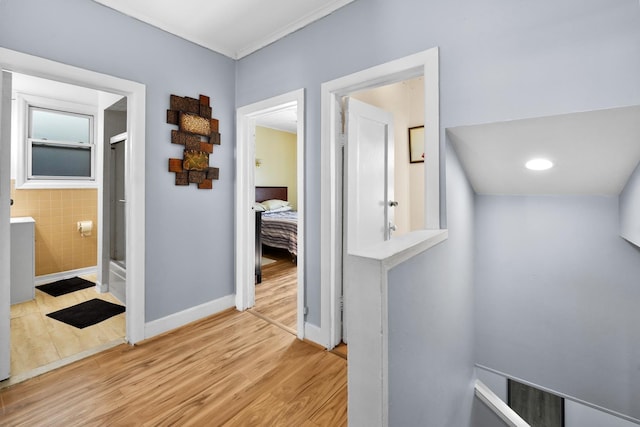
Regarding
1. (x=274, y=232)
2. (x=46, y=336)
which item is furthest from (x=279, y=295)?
(x=46, y=336)

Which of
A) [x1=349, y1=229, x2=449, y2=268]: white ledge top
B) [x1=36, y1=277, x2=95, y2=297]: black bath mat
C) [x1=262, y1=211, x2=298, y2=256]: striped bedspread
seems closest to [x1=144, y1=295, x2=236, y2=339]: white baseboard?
[x1=262, y1=211, x2=298, y2=256]: striped bedspread

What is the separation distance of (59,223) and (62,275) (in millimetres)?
659

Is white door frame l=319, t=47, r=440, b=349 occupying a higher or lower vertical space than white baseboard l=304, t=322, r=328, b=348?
higher

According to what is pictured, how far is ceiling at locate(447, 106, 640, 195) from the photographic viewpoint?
1322 mm

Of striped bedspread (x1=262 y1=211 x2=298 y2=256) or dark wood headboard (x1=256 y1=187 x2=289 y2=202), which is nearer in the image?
striped bedspread (x1=262 y1=211 x2=298 y2=256)

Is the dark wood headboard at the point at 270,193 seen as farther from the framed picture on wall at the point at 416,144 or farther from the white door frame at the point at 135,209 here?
the white door frame at the point at 135,209

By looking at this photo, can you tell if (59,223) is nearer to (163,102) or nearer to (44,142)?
(44,142)

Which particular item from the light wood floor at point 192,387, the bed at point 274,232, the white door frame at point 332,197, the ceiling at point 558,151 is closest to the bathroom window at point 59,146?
the bed at point 274,232

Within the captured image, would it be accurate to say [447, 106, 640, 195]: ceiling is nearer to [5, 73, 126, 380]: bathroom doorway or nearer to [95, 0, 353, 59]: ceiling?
[95, 0, 353, 59]: ceiling

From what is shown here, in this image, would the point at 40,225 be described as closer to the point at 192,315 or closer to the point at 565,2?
the point at 192,315

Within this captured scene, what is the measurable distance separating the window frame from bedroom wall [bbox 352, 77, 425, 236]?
395 centimetres

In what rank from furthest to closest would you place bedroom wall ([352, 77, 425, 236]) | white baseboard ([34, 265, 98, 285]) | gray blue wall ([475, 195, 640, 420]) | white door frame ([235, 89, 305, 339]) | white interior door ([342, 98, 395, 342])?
white baseboard ([34, 265, 98, 285]), bedroom wall ([352, 77, 425, 236]), white door frame ([235, 89, 305, 339]), white interior door ([342, 98, 395, 342]), gray blue wall ([475, 195, 640, 420])

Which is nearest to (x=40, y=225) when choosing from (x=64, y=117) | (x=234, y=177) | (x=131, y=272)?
(x=64, y=117)

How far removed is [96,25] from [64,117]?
252 cm
